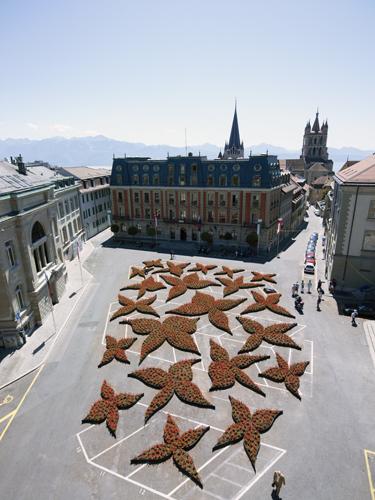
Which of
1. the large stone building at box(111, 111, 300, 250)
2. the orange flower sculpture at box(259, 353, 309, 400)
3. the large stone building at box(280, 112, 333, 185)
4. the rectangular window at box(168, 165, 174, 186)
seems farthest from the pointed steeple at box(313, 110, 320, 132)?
the orange flower sculpture at box(259, 353, 309, 400)

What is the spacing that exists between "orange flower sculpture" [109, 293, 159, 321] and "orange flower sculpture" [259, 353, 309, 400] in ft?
49.3

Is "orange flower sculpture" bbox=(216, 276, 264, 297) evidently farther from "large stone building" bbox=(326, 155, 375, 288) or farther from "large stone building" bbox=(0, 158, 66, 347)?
"large stone building" bbox=(0, 158, 66, 347)

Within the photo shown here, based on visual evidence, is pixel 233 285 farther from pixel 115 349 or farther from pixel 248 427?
pixel 248 427

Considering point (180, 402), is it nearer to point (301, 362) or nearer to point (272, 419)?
point (272, 419)

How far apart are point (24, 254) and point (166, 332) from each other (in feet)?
56.8

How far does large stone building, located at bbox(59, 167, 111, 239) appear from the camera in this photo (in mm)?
64562

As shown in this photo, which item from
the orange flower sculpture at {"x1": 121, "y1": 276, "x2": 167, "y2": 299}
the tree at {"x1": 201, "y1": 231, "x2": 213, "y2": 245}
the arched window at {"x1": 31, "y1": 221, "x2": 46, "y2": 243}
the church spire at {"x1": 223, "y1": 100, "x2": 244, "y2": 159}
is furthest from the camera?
the church spire at {"x1": 223, "y1": 100, "x2": 244, "y2": 159}

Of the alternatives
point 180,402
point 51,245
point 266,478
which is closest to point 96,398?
point 180,402

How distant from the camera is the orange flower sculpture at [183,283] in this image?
4000 cm

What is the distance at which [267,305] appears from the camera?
35.6 meters

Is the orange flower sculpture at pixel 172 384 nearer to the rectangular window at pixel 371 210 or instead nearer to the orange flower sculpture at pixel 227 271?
the orange flower sculpture at pixel 227 271

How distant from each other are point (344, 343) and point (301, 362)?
6.31m

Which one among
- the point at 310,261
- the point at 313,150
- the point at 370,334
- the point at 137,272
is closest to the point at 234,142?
the point at 313,150

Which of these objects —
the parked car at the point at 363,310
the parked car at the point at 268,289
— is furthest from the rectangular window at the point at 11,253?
the parked car at the point at 363,310
